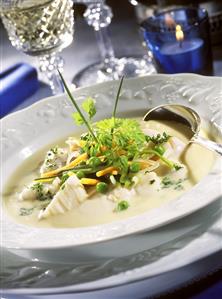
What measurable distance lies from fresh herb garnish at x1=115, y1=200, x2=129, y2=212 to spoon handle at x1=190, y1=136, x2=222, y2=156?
151 millimetres

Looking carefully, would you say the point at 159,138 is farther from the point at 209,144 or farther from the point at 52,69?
the point at 52,69

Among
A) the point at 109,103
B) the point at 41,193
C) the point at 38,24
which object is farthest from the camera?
the point at 38,24

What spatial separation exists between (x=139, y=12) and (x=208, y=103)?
771mm

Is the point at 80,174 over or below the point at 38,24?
below

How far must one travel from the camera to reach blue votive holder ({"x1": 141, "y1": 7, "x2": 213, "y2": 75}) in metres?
1.23

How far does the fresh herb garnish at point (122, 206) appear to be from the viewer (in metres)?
0.78

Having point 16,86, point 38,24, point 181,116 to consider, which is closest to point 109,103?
point 181,116

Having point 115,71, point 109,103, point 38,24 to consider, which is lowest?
point 115,71

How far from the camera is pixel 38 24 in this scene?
1.22 m

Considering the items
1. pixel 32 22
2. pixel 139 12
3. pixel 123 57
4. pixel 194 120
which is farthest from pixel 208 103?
pixel 139 12

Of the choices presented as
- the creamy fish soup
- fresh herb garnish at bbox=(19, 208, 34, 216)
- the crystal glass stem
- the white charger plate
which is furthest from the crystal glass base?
fresh herb garnish at bbox=(19, 208, 34, 216)

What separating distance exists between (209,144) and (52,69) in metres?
0.61

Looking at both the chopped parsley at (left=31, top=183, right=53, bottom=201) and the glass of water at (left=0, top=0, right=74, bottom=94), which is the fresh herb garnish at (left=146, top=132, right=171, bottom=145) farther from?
the glass of water at (left=0, top=0, right=74, bottom=94)

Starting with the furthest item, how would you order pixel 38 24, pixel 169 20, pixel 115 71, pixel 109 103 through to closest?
pixel 115 71 < pixel 169 20 < pixel 38 24 < pixel 109 103
